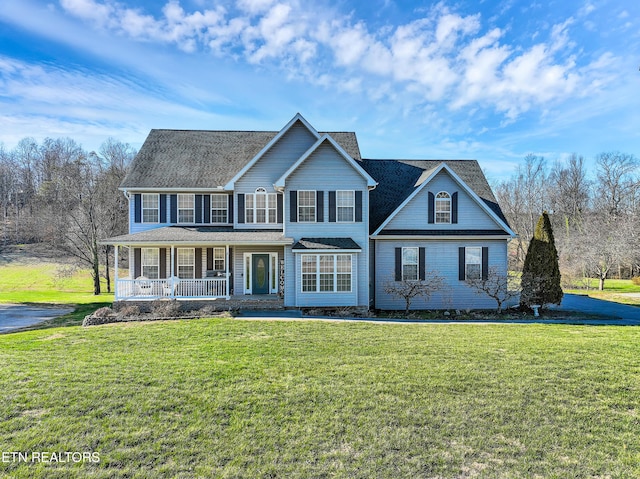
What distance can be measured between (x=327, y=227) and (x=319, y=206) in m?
1.03

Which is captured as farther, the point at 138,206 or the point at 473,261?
the point at 138,206

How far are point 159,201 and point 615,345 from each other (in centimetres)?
1901

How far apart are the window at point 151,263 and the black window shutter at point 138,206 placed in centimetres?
166

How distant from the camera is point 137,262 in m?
18.4

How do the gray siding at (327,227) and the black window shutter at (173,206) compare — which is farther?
the black window shutter at (173,206)

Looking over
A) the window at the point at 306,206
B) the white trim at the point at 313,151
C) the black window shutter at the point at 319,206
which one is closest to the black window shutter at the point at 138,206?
the white trim at the point at 313,151

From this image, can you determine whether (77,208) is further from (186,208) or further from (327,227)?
(327,227)

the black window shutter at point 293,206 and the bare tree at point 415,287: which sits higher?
the black window shutter at point 293,206

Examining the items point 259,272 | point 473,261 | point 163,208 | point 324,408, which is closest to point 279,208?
point 259,272

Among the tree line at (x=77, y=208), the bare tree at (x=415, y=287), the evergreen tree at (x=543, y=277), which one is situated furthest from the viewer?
the tree line at (x=77, y=208)

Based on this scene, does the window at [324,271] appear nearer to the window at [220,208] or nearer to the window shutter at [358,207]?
the window shutter at [358,207]

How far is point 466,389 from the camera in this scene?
272 inches

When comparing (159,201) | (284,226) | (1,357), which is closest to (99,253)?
(159,201)

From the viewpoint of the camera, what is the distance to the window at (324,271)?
16484 millimetres
